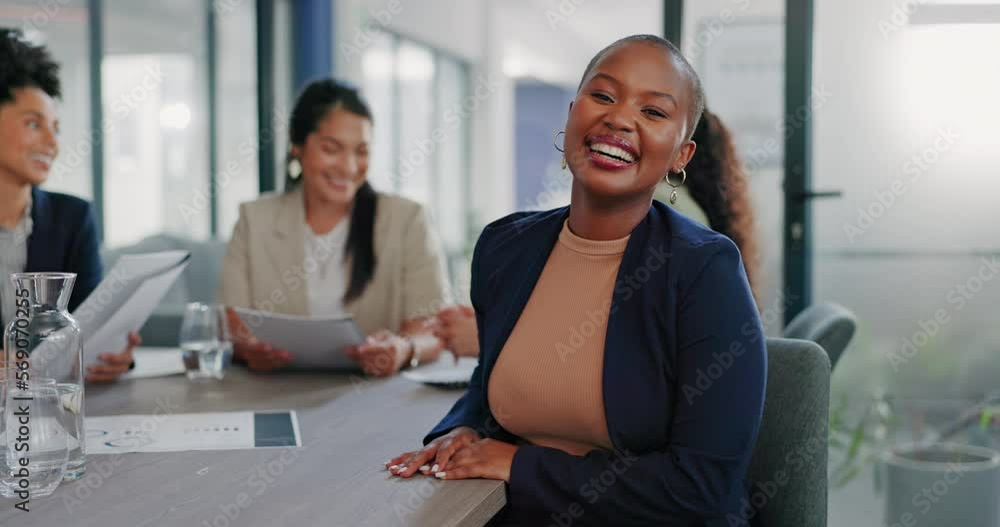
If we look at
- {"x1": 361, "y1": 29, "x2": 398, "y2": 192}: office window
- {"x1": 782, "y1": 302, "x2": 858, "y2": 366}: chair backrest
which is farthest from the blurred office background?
{"x1": 361, "y1": 29, "x2": 398, "y2": 192}: office window

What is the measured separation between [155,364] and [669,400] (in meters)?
1.32

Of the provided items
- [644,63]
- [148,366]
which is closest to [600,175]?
[644,63]

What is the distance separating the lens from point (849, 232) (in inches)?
132

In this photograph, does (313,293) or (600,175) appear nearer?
(600,175)

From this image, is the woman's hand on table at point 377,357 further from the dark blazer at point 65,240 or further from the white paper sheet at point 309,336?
the dark blazer at point 65,240

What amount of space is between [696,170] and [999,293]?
1544 mm

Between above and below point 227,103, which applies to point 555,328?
below

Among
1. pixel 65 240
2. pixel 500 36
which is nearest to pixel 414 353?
pixel 65 240

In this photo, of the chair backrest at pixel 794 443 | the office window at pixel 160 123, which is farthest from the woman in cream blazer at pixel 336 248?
the office window at pixel 160 123

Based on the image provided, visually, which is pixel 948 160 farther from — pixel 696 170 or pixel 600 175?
pixel 600 175

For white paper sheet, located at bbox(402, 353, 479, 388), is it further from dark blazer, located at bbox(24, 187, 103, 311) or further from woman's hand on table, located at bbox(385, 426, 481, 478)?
dark blazer, located at bbox(24, 187, 103, 311)

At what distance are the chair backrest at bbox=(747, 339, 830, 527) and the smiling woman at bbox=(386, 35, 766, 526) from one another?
15cm

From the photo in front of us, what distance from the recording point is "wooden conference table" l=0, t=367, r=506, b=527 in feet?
3.51

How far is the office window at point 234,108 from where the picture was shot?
5.38 metres
